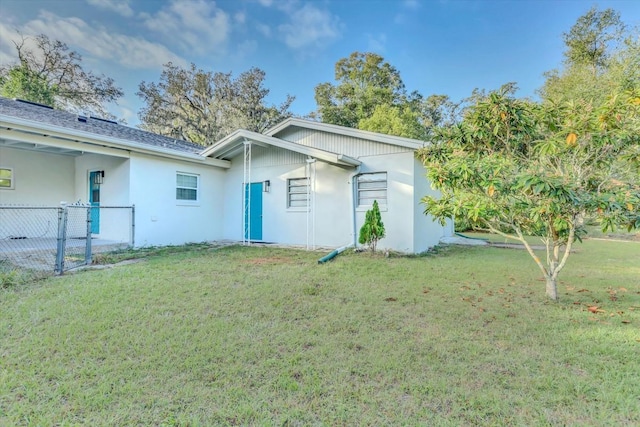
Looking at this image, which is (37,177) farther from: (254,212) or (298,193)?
(298,193)

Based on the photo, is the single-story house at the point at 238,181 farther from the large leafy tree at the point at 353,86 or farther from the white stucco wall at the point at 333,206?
the large leafy tree at the point at 353,86

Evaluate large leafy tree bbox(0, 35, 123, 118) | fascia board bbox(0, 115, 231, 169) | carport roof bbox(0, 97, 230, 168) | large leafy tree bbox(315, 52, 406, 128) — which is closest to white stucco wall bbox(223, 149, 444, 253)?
fascia board bbox(0, 115, 231, 169)

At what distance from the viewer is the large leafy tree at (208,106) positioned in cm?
2547

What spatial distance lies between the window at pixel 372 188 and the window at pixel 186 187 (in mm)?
5739

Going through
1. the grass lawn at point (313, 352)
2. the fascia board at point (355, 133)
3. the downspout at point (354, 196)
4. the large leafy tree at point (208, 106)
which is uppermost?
the large leafy tree at point (208, 106)

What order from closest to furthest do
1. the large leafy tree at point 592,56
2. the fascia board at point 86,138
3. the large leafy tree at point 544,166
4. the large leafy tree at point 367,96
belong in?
the large leafy tree at point 544,166 < the fascia board at point 86,138 < the large leafy tree at point 592,56 < the large leafy tree at point 367,96

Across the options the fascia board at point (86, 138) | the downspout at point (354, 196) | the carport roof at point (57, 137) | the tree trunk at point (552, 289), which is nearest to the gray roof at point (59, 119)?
the carport roof at point (57, 137)

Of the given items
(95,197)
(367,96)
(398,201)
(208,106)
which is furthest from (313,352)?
(208,106)

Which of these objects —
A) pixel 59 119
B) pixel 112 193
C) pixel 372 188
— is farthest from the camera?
pixel 372 188

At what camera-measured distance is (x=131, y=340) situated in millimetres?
3137

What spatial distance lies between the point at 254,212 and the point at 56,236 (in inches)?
225

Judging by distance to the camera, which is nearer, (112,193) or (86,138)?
(86,138)

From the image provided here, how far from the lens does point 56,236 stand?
343 inches

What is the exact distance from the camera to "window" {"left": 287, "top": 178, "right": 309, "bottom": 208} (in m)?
10.6
